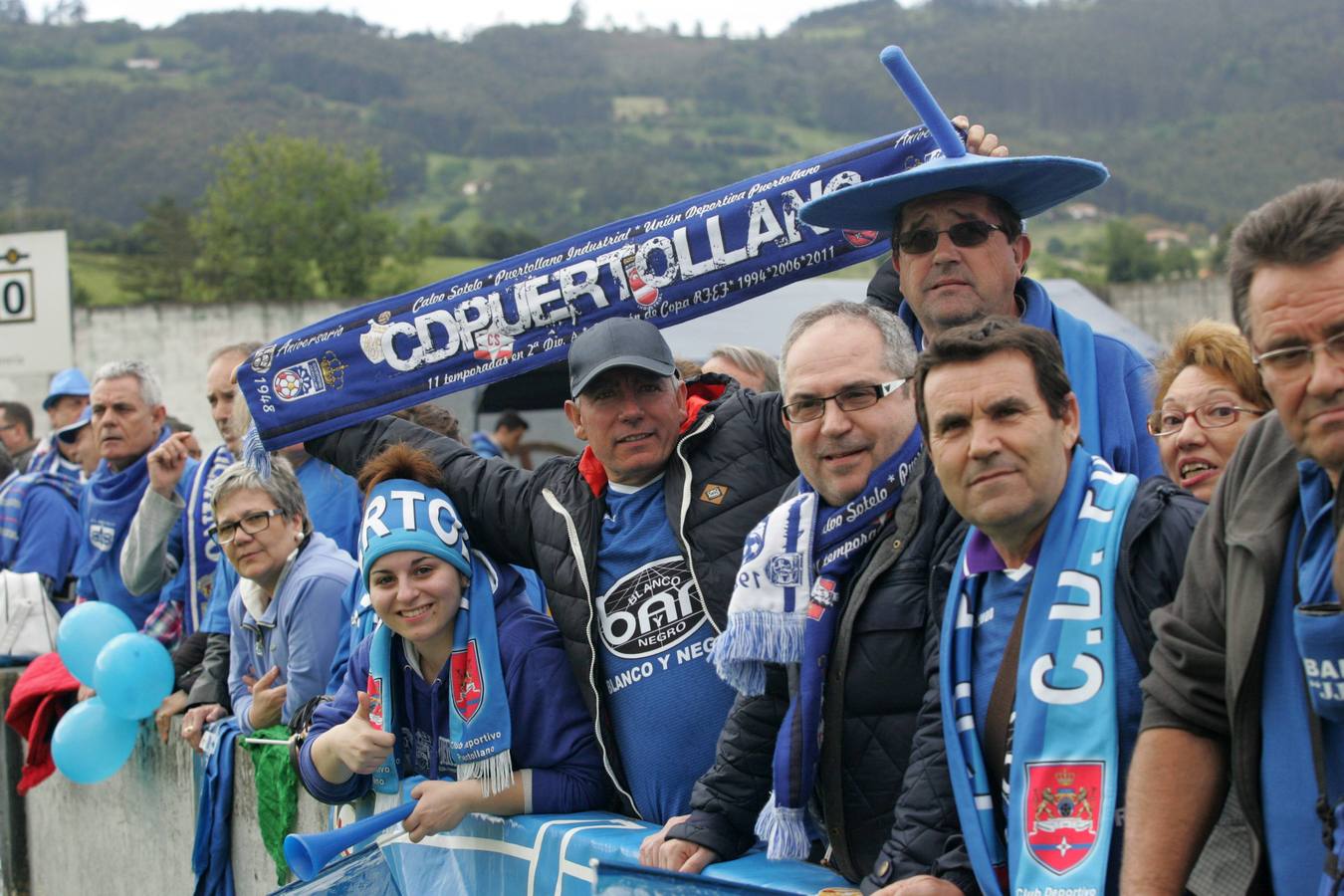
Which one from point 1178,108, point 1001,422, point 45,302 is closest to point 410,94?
point 1178,108

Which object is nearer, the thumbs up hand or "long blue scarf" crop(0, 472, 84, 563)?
the thumbs up hand

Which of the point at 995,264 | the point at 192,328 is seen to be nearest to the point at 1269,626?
the point at 995,264

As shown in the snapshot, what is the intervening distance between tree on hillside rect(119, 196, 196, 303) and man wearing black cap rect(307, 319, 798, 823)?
57.2 meters

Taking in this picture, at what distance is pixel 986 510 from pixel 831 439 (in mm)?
602

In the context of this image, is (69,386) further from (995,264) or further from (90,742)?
(995,264)

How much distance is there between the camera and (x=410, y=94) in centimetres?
15862

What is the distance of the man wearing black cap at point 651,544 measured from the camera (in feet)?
12.4

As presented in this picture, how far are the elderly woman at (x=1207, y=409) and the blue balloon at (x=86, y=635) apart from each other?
4.49 m

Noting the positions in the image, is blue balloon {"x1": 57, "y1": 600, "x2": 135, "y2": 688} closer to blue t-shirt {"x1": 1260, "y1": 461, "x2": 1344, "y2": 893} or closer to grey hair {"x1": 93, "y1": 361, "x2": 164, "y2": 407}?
grey hair {"x1": 93, "y1": 361, "x2": 164, "y2": 407}

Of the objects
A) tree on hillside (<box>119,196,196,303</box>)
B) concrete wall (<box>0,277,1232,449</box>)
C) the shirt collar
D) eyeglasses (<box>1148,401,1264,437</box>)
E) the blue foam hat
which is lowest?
the shirt collar

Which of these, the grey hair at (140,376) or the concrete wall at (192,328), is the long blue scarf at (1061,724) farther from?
the concrete wall at (192,328)

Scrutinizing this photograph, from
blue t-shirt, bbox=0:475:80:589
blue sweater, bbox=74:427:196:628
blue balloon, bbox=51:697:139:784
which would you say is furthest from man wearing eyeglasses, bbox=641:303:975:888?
blue t-shirt, bbox=0:475:80:589

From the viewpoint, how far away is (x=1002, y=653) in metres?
2.65

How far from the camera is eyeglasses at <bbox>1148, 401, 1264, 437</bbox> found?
11.4 ft
